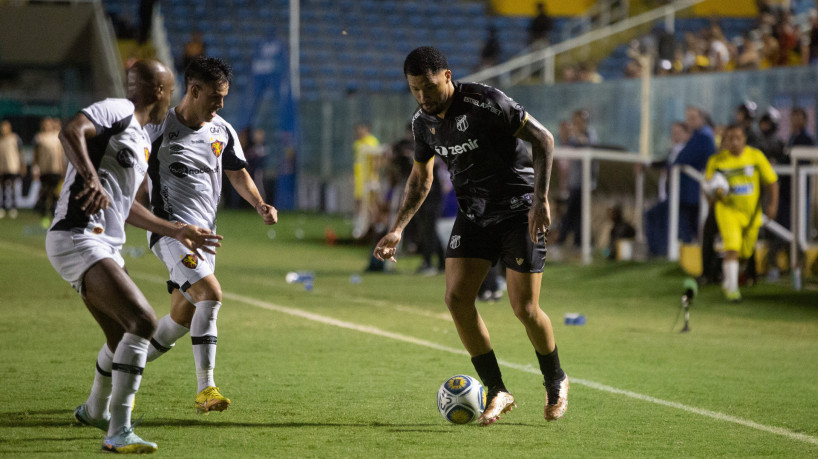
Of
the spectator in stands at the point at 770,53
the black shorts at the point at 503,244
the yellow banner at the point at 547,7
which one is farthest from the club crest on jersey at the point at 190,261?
the yellow banner at the point at 547,7

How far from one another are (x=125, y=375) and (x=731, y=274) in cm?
886

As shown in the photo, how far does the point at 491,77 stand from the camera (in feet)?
84.5

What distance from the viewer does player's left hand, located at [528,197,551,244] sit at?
20.0 feet

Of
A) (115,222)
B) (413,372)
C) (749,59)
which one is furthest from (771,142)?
(115,222)

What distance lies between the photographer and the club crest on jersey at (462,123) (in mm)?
6219

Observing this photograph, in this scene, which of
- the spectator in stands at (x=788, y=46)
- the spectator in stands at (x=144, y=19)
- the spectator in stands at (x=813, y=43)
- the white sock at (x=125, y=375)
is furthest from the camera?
the spectator in stands at (x=144, y=19)

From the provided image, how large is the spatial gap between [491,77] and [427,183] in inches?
764

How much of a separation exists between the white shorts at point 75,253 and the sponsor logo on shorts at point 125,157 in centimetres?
40

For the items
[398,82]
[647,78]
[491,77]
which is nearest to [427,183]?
[647,78]

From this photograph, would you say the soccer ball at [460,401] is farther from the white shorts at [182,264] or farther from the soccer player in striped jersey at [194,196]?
the white shorts at [182,264]

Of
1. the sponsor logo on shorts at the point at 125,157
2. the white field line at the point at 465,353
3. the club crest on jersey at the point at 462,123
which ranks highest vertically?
the club crest on jersey at the point at 462,123

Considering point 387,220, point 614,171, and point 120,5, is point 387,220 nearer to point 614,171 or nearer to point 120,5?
point 614,171

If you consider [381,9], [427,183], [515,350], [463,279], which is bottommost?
[515,350]

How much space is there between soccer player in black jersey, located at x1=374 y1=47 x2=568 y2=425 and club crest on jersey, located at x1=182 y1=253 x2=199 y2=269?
3.54 feet
